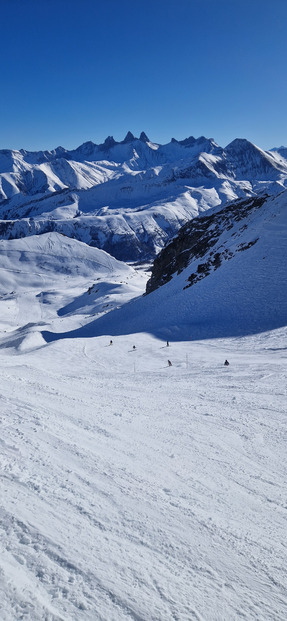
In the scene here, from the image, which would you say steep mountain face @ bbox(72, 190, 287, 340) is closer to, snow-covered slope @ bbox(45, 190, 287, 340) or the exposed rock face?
snow-covered slope @ bbox(45, 190, 287, 340)

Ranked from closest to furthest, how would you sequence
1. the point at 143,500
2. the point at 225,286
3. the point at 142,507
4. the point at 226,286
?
the point at 142,507
the point at 143,500
the point at 226,286
the point at 225,286

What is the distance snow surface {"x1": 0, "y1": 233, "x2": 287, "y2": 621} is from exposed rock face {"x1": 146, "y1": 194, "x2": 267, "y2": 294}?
3437 centimetres

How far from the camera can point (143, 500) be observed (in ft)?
17.8

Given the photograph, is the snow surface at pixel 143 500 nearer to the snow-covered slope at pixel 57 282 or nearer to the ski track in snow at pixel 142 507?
the ski track in snow at pixel 142 507

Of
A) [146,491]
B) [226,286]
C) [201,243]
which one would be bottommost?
[146,491]

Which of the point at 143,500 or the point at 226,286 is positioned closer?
the point at 143,500

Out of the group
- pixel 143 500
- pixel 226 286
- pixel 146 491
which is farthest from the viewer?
pixel 226 286

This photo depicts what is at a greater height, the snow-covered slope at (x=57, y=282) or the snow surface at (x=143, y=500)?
the snow-covered slope at (x=57, y=282)

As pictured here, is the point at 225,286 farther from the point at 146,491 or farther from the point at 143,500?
the point at 143,500

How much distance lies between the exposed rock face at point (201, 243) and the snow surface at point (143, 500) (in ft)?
113

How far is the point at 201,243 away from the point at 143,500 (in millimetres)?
51070

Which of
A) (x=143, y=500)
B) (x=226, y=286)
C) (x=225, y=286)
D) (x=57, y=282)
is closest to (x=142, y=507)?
(x=143, y=500)

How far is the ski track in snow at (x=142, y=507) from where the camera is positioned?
377cm

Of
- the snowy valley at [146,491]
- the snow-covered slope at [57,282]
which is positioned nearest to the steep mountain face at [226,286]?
the snowy valley at [146,491]
